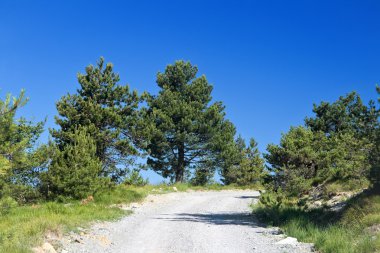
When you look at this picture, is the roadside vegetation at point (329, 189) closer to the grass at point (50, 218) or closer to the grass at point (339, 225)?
the grass at point (339, 225)

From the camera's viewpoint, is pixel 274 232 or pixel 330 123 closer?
pixel 274 232

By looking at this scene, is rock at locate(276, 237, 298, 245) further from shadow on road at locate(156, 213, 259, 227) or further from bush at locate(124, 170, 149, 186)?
bush at locate(124, 170, 149, 186)

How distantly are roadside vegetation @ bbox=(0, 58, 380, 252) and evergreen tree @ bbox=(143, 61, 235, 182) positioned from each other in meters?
0.12

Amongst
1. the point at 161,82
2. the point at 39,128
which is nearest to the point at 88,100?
the point at 39,128

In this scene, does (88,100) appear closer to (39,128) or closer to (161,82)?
(39,128)

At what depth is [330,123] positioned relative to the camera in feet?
145

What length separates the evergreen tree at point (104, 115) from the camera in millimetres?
30125

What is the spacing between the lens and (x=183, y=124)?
4312 centimetres

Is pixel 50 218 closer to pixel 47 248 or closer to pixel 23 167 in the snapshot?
pixel 47 248

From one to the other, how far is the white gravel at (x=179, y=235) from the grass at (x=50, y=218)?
0.65 m

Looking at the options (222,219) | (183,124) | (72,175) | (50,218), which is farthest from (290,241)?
(183,124)

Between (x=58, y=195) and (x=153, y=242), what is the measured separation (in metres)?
11.6

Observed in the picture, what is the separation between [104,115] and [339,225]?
21241 millimetres

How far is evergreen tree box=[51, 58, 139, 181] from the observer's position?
30125 millimetres
